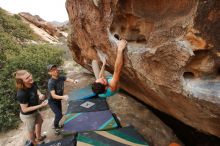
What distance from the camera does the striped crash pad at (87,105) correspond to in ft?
22.1

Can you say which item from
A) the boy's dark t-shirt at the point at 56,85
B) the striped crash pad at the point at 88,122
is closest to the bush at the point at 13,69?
the striped crash pad at the point at 88,122

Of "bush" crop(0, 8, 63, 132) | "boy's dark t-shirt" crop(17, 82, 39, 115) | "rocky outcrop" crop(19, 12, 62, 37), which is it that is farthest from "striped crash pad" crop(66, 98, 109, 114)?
"rocky outcrop" crop(19, 12, 62, 37)

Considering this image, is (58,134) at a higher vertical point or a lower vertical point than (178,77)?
lower

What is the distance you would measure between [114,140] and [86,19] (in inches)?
114

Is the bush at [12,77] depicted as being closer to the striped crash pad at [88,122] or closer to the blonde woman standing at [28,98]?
the striped crash pad at [88,122]

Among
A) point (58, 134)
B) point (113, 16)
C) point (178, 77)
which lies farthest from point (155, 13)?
point (58, 134)

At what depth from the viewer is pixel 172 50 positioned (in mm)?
3477

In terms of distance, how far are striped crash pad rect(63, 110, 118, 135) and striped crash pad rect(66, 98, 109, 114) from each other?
272 millimetres

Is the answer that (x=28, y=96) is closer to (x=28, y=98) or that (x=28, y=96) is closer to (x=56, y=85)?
(x=28, y=98)

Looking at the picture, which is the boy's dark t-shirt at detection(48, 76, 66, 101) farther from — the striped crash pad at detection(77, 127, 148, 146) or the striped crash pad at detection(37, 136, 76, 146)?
the striped crash pad at detection(77, 127, 148, 146)

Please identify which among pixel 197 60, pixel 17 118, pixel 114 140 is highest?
pixel 197 60

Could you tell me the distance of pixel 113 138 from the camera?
5.15m

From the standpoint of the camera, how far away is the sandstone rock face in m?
3.08

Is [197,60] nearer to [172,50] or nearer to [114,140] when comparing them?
[172,50]
